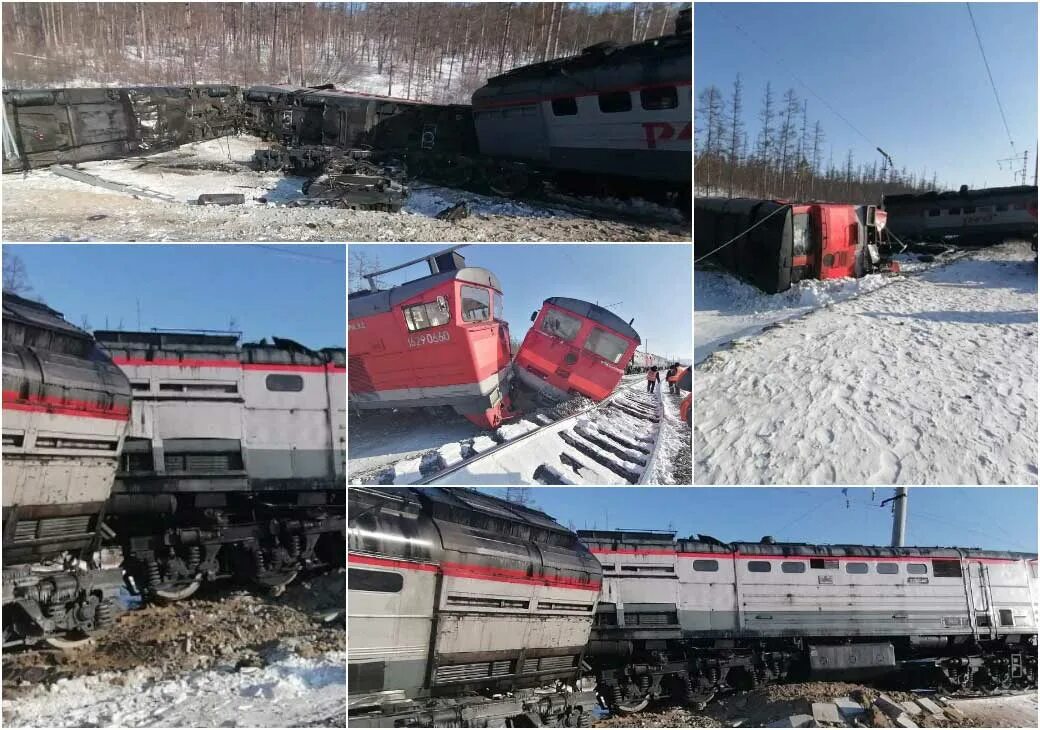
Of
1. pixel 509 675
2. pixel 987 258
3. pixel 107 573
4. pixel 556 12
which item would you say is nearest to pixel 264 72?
pixel 556 12

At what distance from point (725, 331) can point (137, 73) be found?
452cm

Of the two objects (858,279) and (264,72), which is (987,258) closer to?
(858,279)

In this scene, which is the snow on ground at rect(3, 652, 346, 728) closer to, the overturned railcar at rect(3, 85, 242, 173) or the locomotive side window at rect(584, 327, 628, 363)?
the locomotive side window at rect(584, 327, 628, 363)

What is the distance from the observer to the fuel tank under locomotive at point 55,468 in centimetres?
338

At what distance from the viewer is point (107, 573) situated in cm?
371

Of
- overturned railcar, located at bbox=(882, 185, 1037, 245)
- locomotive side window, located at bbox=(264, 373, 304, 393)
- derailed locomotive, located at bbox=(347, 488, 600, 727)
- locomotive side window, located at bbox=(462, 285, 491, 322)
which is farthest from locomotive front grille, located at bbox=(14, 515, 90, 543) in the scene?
overturned railcar, located at bbox=(882, 185, 1037, 245)

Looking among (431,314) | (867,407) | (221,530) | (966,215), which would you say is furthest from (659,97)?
(966,215)

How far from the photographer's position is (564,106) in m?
4.37

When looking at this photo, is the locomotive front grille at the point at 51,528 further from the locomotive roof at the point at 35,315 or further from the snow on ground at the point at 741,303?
the snow on ground at the point at 741,303

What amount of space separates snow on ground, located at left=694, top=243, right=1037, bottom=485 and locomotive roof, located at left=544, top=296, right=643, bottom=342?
73 centimetres

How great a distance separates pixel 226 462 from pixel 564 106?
321cm

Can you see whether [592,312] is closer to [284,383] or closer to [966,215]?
[284,383]

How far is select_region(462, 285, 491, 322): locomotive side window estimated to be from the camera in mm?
3547

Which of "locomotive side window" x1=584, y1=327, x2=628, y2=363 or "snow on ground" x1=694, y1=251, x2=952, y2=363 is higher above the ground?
"snow on ground" x1=694, y1=251, x2=952, y2=363
